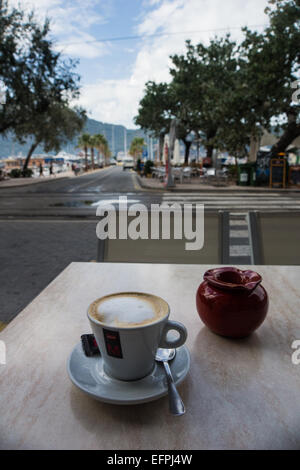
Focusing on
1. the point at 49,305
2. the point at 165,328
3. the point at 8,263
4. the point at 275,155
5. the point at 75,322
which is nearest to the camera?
the point at 165,328

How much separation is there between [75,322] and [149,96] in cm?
3197

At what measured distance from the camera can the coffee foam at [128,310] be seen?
774 mm

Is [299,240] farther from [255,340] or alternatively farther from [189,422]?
[189,422]

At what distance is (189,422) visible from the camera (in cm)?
69

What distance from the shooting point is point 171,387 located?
754mm

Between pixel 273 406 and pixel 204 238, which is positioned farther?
pixel 204 238

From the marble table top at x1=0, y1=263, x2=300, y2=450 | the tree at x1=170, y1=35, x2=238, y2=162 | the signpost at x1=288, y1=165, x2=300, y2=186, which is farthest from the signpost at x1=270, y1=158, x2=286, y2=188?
the marble table top at x1=0, y1=263, x2=300, y2=450

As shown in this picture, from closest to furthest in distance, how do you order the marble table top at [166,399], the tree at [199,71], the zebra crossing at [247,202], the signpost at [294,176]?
the marble table top at [166,399]
the zebra crossing at [247,202]
the signpost at [294,176]
the tree at [199,71]

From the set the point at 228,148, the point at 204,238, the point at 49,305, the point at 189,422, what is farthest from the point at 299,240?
the point at 228,148

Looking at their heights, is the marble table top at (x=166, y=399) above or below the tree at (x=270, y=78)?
below

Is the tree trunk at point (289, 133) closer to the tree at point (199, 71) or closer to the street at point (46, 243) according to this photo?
the tree at point (199, 71)

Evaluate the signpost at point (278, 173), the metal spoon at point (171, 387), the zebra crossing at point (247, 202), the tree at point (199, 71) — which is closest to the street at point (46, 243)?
the zebra crossing at point (247, 202)

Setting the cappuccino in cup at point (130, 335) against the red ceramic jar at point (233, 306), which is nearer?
the cappuccino in cup at point (130, 335)

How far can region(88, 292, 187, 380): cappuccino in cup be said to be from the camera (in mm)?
742
